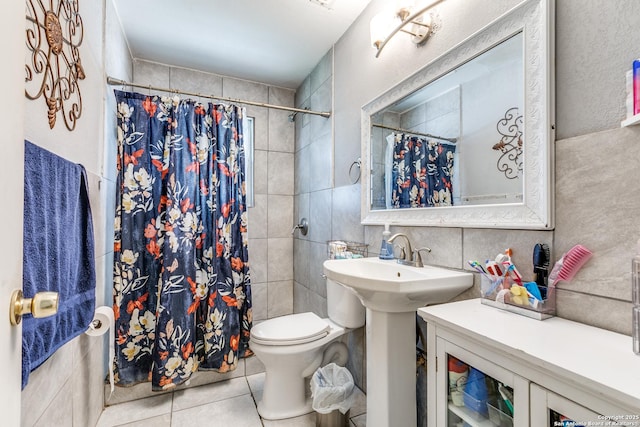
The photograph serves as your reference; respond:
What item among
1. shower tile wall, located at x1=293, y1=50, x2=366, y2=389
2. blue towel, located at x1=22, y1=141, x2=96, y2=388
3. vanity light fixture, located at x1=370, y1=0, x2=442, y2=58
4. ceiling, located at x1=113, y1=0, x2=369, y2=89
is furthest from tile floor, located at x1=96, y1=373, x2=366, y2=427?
ceiling, located at x1=113, y1=0, x2=369, y2=89

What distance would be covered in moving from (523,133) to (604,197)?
0.99 feet

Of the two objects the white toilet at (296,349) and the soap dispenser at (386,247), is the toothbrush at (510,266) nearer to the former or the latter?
the soap dispenser at (386,247)

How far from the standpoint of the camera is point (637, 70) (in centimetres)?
68

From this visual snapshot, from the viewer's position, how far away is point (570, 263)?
80 centimetres

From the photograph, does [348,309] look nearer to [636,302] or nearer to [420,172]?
[420,172]

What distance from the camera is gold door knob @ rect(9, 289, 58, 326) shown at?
0.45 meters

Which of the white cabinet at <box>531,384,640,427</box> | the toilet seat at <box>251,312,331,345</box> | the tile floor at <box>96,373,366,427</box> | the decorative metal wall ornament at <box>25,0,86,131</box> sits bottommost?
the tile floor at <box>96,373,366,427</box>

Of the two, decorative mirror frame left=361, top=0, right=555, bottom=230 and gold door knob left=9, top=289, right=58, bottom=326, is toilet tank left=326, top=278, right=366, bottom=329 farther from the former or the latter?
gold door knob left=9, top=289, right=58, bottom=326

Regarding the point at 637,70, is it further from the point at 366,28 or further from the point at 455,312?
the point at 366,28

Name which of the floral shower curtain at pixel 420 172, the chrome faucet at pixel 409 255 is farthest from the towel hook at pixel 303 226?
the chrome faucet at pixel 409 255

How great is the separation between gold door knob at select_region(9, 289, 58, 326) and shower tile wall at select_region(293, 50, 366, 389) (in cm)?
149

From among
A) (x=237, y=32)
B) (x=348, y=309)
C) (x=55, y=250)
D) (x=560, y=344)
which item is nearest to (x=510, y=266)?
(x=560, y=344)

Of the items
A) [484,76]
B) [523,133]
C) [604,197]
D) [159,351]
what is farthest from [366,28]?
[159,351]

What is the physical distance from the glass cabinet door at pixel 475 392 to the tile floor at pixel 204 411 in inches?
38.6
